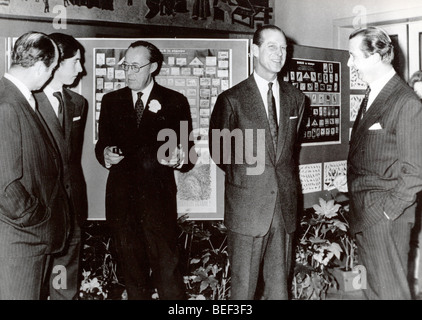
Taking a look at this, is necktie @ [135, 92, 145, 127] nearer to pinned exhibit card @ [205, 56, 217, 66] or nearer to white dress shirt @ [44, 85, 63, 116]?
white dress shirt @ [44, 85, 63, 116]

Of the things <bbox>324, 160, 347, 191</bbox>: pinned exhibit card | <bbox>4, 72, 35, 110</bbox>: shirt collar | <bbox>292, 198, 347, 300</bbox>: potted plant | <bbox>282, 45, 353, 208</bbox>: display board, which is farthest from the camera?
<bbox>324, 160, 347, 191</bbox>: pinned exhibit card

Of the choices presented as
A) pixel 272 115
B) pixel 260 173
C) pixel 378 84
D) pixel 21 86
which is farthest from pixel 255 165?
pixel 21 86

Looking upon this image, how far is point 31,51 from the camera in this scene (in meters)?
1.96

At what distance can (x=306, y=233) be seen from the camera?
3111 millimetres

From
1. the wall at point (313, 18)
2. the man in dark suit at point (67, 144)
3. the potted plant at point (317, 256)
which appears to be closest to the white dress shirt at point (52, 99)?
the man in dark suit at point (67, 144)

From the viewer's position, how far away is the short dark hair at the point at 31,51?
1.95m

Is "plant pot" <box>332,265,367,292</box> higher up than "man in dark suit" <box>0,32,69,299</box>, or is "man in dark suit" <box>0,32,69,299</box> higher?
"man in dark suit" <box>0,32,69,299</box>

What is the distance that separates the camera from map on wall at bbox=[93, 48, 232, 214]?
2.75 meters

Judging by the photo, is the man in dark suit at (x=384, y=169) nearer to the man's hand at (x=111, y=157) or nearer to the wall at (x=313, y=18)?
the man's hand at (x=111, y=157)

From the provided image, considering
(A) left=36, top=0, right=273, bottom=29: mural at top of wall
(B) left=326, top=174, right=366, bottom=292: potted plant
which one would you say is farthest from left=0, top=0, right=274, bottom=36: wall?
(B) left=326, top=174, right=366, bottom=292: potted plant

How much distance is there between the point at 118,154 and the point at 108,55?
0.68m

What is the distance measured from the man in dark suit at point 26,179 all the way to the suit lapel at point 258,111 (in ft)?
3.26

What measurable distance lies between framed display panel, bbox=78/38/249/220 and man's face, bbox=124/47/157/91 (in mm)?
185
